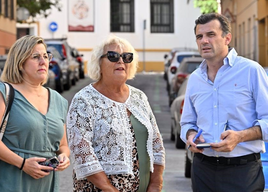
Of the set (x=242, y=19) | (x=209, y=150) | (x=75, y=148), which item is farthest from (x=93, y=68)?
(x=242, y=19)

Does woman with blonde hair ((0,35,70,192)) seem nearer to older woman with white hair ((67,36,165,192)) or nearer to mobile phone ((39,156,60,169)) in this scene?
mobile phone ((39,156,60,169))

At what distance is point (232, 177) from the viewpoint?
199 inches

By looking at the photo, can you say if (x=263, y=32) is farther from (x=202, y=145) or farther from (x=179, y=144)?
(x=202, y=145)

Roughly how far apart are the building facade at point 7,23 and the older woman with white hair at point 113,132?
26053 millimetres

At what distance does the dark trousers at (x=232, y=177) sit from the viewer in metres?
5.04

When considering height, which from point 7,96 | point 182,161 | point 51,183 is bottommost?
point 182,161

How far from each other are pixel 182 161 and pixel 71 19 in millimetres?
37526

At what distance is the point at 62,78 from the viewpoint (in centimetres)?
2864

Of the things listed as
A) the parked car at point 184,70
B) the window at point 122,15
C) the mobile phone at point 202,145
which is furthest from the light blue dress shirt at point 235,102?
the window at point 122,15

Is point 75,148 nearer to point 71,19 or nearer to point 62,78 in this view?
point 62,78

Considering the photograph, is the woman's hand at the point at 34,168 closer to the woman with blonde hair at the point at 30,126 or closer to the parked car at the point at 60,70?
the woman with blonde hair at the point at 30,126

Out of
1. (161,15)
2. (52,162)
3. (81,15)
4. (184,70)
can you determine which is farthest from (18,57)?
(161,15)

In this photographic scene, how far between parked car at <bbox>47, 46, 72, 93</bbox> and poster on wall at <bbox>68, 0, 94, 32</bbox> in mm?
19182

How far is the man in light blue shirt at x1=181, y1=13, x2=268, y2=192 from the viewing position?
4996mm
